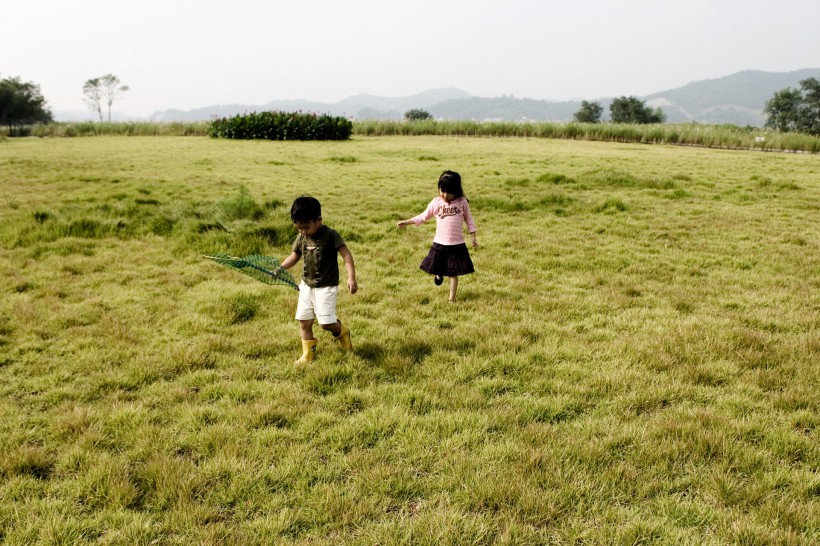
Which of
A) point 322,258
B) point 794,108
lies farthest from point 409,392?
point 794,108

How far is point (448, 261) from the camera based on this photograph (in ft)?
22.8

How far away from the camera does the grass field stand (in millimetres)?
3029

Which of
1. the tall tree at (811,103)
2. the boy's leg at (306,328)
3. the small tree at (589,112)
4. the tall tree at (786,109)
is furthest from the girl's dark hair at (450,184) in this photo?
the small tree at (589,112)

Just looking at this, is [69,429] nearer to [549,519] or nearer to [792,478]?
[549,519]

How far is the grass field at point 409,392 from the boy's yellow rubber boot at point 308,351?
0.44 ft

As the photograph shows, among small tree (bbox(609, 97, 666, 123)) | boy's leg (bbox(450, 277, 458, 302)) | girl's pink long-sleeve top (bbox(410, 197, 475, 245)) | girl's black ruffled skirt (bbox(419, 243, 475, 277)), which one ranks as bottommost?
boy's leg (bbox(450, 277, 458, 302))

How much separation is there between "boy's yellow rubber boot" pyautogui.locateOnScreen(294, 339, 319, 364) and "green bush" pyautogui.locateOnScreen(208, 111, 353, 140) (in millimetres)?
31438

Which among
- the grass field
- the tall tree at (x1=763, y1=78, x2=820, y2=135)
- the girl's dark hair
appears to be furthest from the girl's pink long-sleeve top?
the tall tree at (x1=763, y1=78, x2=820, y2=135)

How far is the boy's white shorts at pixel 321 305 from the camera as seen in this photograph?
16.6 ft

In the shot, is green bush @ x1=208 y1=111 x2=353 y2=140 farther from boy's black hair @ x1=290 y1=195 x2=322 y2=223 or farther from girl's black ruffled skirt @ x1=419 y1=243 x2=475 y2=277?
boy's black hair @ x1=290 y1=195 x2=322 y2=223

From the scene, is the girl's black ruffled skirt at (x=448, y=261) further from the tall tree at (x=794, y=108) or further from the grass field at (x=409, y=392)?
the tall tree at (x=794, y=108)

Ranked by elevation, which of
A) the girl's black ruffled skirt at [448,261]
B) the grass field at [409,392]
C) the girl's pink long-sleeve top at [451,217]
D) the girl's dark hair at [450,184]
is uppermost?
the girl's dark hair at [450,184]

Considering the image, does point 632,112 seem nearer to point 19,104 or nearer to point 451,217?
point 19,104

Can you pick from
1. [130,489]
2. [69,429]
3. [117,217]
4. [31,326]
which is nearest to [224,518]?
[130,489]
